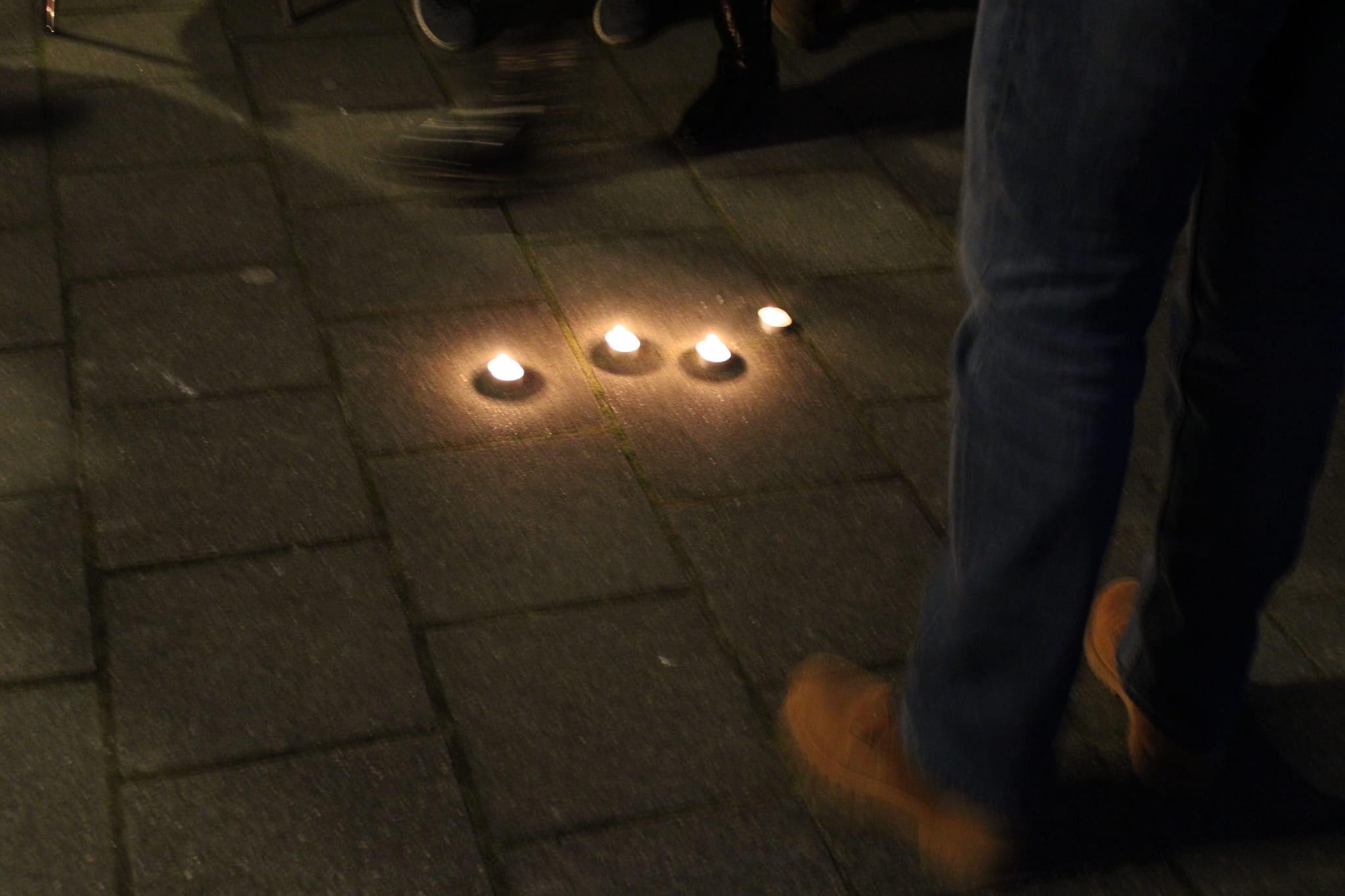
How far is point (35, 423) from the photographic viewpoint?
2738 millimetres

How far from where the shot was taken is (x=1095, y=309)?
153cm

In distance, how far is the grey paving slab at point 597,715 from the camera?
2.12 metres

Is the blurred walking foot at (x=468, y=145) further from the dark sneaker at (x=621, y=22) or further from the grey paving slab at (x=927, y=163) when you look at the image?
the grey paving slab at (x=927, y=163)

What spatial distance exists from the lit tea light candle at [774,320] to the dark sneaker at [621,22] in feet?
5.23

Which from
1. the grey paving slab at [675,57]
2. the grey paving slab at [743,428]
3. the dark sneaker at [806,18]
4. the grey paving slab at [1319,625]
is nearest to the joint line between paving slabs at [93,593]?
the grey paving slab at [743,428]

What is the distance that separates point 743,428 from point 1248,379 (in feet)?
4.16

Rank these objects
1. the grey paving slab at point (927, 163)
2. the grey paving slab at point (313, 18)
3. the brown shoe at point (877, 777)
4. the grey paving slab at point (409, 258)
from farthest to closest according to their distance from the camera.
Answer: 1. the grey paving slab at point (313, 18)
2. the grey paving slab at point (927, 163)
3. the grey paving slab at point (409, 258)
4. the brown shoe at point (877, 777)

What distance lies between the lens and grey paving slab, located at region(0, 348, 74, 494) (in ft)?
8.57

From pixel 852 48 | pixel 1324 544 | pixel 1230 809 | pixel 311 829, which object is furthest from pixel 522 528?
pixel 852 48

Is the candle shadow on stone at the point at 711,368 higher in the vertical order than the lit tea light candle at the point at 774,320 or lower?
higher

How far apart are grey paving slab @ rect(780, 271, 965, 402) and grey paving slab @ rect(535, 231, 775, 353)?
0.42 feet

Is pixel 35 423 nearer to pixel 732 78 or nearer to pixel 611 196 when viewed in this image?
pixel 611 196

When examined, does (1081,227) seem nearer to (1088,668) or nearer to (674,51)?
(1088,668)

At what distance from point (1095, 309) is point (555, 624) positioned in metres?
1.15
